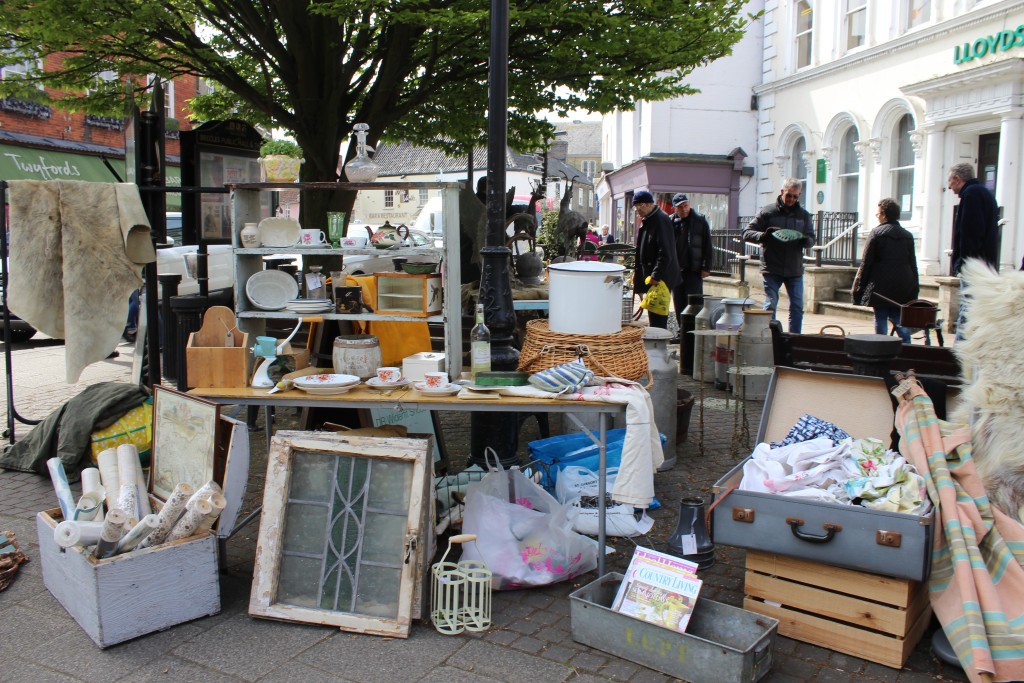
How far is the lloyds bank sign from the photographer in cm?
1180

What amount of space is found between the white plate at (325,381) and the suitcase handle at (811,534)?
2.12 m

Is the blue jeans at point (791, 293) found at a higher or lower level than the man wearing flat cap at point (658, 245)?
lower

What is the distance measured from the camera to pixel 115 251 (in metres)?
Result: 4.91

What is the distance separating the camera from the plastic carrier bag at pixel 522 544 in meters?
3.67

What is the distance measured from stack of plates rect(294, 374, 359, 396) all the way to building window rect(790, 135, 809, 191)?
55.9 ft

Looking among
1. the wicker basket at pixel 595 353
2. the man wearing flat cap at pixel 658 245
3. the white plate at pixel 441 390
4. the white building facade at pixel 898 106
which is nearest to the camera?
the white plate at pixel 441 390

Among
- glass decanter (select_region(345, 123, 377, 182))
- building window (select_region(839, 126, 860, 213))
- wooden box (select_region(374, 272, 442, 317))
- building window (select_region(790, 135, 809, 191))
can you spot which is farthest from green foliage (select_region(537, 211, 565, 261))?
building window (select_region(790, 135, 809, 191))

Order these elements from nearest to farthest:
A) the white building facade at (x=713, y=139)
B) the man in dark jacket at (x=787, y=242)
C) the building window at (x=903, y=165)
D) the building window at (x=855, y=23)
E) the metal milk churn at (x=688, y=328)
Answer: the metal milk churn at (x=688, y=328) < the man in dark jacket at (x=787, y=242) < the building window at (x=903, y=165) < the building window at (x=855, y=23) < the white building facade at (x=713, y=139)

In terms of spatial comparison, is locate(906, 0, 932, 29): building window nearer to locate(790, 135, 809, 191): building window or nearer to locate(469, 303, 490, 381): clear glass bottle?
locate(790, 135, 809, 191): building window

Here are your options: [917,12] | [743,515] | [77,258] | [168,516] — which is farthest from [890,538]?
[917,12]

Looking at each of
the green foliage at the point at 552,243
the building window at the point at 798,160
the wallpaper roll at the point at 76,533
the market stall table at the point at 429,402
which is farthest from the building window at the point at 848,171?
the wallpaper roll at the point at 76,533

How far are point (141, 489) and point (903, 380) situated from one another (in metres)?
3.52

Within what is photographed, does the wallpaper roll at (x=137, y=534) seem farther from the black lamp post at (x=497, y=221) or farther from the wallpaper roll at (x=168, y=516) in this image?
the black lamp post at (x=497, y=221)

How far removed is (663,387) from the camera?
5531 mm
